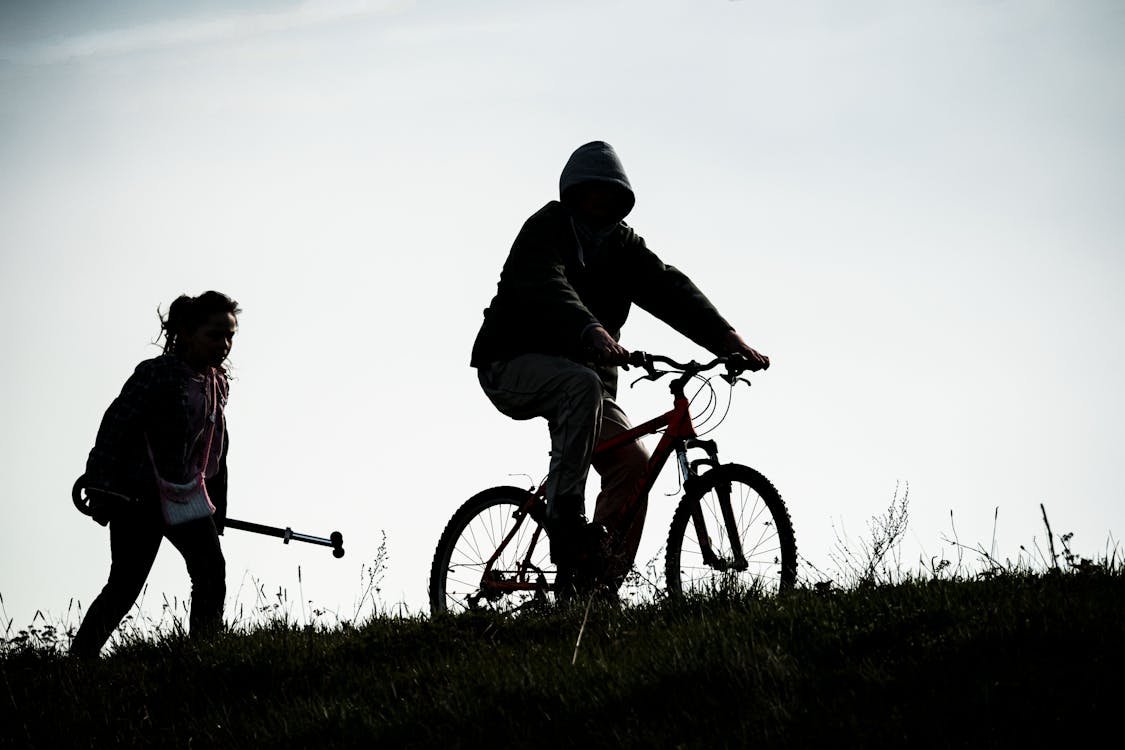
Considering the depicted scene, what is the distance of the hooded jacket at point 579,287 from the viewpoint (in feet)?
21.9

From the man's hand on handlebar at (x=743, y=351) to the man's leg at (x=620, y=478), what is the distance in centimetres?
73

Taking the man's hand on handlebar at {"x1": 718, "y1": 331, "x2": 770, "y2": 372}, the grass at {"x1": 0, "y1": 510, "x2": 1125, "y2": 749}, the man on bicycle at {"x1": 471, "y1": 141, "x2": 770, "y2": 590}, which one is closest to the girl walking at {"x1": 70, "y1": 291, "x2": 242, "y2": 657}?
the grass at {"x1": 0, "y1": 510, "x2": 1125, "y2": 749}

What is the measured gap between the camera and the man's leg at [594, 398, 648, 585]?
6770 mm

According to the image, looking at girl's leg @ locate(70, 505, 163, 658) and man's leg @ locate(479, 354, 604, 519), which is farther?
man's leg @ locate(479, 354, 604, 519)

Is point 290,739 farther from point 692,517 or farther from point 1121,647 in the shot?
point 1121,647

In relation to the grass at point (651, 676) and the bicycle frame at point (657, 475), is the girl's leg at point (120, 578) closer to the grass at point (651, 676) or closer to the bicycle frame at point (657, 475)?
the grass at point (651, 676)

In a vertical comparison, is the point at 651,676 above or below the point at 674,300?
A: below

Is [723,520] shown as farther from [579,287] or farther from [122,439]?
[122,439]

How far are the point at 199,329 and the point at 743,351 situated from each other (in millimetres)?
3026

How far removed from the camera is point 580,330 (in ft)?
21.2

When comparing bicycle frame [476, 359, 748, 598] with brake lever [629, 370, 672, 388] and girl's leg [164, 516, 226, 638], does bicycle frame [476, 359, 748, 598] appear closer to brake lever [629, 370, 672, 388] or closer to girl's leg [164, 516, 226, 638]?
brake lever [629, 370, 672, 388]

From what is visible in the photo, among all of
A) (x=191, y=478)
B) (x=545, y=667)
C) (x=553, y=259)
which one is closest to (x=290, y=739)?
(x=545, y=667)

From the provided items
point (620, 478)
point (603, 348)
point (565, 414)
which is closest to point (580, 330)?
point (603, 348)

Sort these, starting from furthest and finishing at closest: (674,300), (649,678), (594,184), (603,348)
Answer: (674,300) < (594,184) < (603,348) < (649,678)
